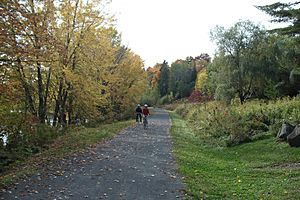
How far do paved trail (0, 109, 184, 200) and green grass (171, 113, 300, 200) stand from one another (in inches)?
24.8

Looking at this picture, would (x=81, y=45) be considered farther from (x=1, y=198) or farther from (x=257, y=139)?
(x=1, y=198)

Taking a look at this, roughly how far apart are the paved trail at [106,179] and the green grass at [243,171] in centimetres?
63

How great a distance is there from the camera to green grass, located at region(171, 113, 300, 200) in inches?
336

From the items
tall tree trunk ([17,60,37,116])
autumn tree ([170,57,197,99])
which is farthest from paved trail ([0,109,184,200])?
autumn tree ([170,57,197,99])

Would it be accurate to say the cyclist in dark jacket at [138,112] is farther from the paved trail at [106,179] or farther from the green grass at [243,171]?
the paved trail at [106,179]

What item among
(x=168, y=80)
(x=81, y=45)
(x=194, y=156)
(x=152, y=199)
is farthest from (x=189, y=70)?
(x=152, y=199)

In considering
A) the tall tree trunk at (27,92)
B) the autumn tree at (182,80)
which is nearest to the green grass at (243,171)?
the tall tree trunk at (27,92)

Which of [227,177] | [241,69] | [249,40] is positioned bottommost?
[227,177]

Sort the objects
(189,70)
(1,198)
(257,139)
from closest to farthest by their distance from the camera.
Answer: (1,198), (257,139), (189,70)

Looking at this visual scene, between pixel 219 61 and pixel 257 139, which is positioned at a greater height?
pixel 219 61

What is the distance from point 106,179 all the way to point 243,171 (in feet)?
14.6

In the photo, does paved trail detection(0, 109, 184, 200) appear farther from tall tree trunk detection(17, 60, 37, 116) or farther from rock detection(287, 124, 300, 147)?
tall tree trunk detection(17, 60, 37, 116)

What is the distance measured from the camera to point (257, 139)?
1675cm

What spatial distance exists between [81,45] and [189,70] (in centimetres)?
7678
